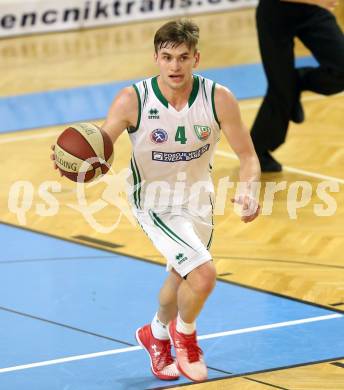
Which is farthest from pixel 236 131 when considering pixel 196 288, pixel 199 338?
pixel 199 338

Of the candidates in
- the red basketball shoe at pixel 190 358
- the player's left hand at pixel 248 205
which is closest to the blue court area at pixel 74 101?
the red basketball shoe at pixel 190 358

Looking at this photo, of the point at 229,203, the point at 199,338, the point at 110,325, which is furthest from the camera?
the point at 229,203

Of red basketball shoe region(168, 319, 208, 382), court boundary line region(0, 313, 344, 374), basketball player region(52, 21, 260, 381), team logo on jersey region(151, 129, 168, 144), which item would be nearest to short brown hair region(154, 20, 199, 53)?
basketball player region(52, 21, 260, 381)

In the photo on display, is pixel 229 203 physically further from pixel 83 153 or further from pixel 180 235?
pixel 83 153

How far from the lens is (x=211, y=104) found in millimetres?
5922

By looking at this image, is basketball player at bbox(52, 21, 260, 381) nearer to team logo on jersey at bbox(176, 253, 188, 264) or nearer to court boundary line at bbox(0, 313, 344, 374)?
team logo on jersey at bbox(176, 253, 188, 264)

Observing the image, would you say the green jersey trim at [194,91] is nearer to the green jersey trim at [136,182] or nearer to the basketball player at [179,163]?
the basketball player at [179,163]

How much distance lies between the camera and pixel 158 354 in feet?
19.9

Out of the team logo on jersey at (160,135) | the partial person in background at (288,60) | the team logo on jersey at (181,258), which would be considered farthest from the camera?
the partial person in background at (288,60)

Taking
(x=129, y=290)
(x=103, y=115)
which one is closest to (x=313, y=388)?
(x=129, y=290)

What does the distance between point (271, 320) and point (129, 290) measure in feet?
3.49

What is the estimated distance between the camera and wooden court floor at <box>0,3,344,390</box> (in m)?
7.35

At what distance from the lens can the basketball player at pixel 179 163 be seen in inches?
227

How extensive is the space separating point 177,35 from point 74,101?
7466mm
